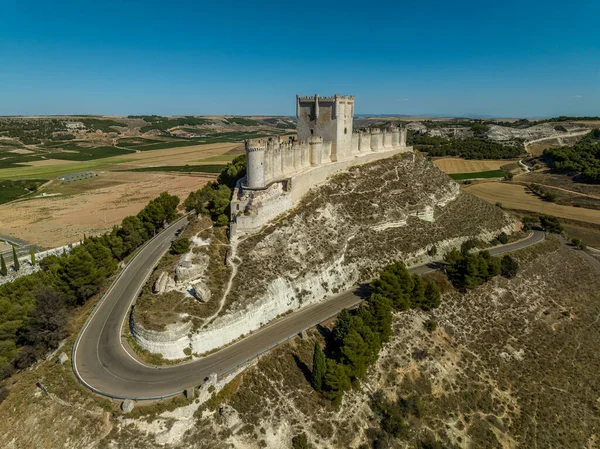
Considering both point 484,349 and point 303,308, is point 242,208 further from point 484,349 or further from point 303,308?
point 484,349

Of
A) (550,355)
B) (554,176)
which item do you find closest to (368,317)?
(550,355)

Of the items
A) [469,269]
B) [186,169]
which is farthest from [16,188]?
[469,269]

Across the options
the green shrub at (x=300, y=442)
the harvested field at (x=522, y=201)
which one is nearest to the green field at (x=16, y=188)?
the green shrub at (x=300, y=442)

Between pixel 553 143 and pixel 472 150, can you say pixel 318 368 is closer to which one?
pixel 472 150

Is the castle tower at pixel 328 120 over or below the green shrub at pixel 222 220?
over

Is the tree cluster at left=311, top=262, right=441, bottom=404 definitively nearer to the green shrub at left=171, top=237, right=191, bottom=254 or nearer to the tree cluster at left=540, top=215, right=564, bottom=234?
the green shrub at left=171, top=237, right=191, bottom=254

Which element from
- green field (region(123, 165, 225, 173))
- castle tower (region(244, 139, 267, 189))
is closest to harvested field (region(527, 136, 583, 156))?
green field (region(123, 165, 225, 173))

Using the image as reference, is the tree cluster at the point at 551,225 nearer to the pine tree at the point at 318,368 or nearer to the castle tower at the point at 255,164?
the castle tower at the point at 255,164
